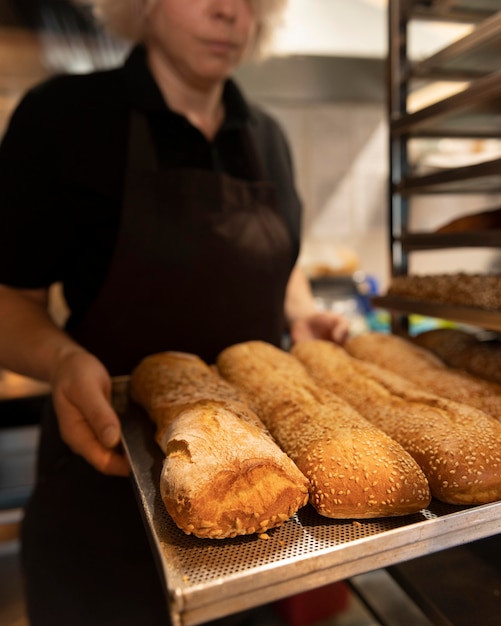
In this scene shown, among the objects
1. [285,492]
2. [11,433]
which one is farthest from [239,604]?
[11,433]

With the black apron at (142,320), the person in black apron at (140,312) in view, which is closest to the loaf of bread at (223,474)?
the person in black apron at (140,312)

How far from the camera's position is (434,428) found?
2.66ft

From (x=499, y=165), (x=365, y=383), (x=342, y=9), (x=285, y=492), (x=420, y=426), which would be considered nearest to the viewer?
(x=285, y=492)

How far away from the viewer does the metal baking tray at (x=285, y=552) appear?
1.69 ft

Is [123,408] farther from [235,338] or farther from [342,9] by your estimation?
[342,9]

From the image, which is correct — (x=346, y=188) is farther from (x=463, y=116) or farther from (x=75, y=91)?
(x=75, y=91)

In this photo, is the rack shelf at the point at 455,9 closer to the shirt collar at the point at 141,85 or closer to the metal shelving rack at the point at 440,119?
the metal shelving rack at the point at 440,119

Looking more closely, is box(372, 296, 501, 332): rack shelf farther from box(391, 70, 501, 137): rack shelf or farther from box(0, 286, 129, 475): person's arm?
box(0, 286, 129, 475): person's arm

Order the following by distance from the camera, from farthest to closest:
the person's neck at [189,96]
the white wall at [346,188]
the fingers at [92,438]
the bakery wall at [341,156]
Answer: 1. the white wall at [346,188]
2. the bakery wall at [341,156]
3. the person's neck at [189,96]
4. the fingers at [92,438]

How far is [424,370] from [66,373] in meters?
0.74

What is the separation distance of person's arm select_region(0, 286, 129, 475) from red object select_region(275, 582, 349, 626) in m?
0.70

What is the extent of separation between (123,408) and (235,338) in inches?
14.3

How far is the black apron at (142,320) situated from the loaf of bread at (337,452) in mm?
298

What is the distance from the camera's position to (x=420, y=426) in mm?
825
